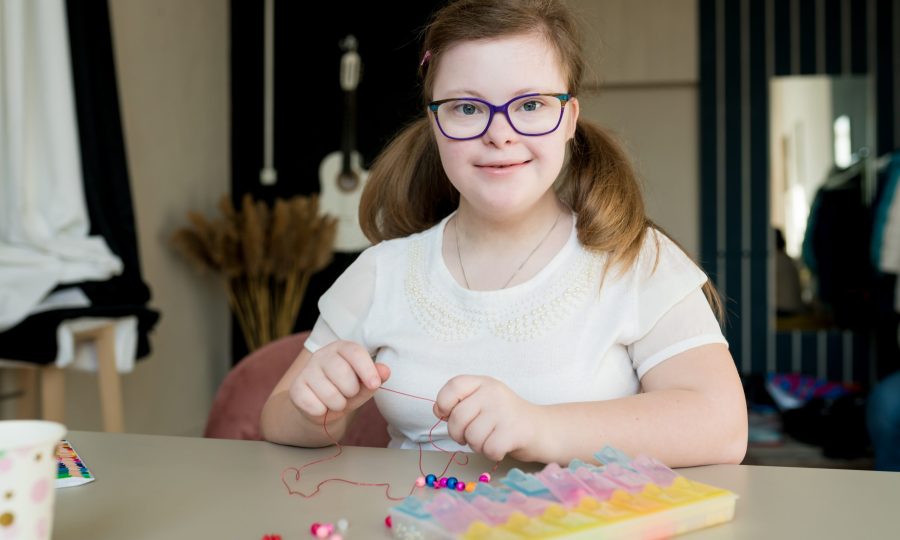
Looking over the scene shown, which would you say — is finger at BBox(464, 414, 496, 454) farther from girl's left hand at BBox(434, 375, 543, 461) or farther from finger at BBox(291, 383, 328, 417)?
finger at BBox(291, 383, 328, 417)

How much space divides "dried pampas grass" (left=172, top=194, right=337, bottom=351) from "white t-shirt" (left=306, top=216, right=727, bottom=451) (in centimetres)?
250

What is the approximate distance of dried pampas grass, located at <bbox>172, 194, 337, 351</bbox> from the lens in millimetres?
3613

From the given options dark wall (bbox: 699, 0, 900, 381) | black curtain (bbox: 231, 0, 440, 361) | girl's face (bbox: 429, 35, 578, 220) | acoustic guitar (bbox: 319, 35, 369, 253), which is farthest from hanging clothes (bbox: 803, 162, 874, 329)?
girl's face (bbox: 429, 35, 578, 220)

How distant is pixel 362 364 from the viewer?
877 mm

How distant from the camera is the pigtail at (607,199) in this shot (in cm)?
114

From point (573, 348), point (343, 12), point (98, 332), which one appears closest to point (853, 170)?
point (343, 12)

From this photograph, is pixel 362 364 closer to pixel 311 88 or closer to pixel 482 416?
pixel 482 416

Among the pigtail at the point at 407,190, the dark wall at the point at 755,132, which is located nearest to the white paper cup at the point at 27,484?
the pigtail at the point at 407,190

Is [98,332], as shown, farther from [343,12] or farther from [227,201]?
[343,12]

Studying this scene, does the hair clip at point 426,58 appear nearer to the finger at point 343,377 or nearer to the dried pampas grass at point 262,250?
the finger at point 343,377

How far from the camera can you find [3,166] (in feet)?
7.86

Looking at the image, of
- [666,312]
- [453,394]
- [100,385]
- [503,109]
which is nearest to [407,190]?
[503,109]

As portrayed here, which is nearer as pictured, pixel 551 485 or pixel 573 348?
pixel 551 485

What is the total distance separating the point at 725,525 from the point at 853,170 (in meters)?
4.35
